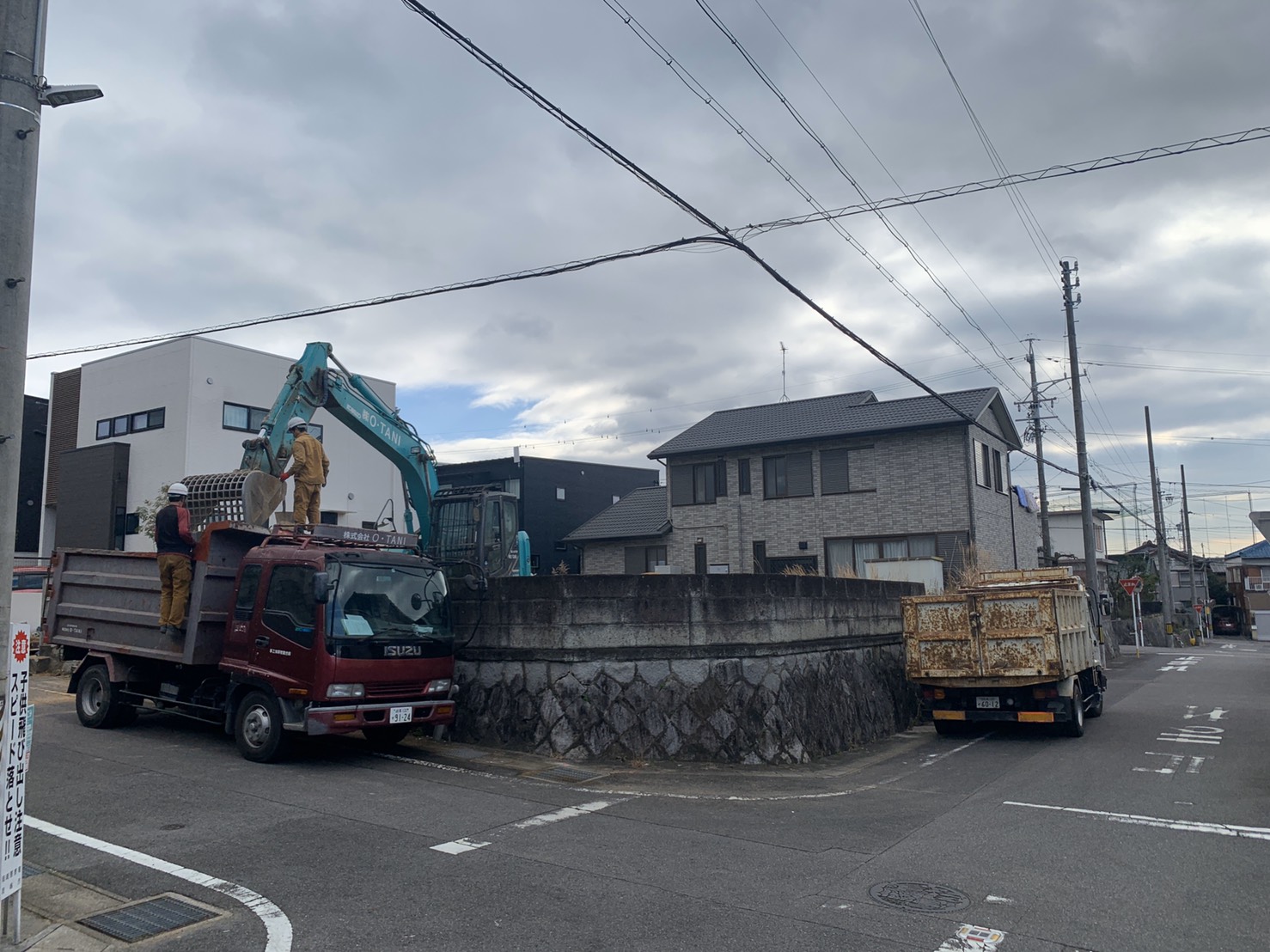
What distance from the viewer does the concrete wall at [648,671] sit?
36.8 ft

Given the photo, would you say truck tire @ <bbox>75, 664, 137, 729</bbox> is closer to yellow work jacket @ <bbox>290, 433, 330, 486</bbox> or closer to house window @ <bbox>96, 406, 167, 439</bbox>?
yellow work jacket @ <bbox>290, 433, 330, 486</bbox>

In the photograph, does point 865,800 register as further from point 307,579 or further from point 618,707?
point 307,579

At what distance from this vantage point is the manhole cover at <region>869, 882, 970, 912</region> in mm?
5719

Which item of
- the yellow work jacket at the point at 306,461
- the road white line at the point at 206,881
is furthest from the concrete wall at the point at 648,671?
the road white line at the point at 206,881

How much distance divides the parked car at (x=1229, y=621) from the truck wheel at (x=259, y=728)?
72488 millimetres

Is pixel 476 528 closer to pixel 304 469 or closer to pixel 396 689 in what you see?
pixel 304 469

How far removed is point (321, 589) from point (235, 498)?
3065 mm

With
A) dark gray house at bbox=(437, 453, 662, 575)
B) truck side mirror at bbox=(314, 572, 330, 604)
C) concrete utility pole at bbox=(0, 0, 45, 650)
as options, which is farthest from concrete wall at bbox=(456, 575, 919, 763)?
dark gray house at bbox=(437, 453, 662, 575)

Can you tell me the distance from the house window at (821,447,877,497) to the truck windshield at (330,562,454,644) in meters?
19.0

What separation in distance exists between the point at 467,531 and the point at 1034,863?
1048 centimetres

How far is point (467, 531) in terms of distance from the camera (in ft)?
49.9

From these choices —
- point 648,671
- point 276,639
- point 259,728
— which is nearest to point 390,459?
point 276,639

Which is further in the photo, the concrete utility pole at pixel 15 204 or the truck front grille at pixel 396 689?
the truck front grille at pixel 396 689

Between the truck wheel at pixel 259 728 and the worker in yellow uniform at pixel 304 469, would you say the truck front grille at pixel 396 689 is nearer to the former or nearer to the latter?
the truck wheel at pixel 259 728
